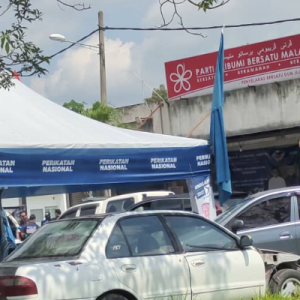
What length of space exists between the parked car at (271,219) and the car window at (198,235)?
91.4 inches

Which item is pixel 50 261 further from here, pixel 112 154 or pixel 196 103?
pixel 196 103

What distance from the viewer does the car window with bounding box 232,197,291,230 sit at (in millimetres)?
10867

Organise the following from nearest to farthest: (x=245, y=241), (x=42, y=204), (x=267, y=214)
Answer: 1. (x=245, y=241)
2. (x=267, y=214)
3. (x=42, y=204)

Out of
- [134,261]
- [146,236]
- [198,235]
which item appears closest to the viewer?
[134,261]

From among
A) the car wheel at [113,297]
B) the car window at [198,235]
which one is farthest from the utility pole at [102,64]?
the car wheel at [113,297]

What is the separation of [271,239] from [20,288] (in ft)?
17.2

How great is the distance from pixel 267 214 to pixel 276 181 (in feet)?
34.5

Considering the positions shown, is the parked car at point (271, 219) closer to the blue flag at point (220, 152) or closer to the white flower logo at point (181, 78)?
the blue flag at point (220, 152)

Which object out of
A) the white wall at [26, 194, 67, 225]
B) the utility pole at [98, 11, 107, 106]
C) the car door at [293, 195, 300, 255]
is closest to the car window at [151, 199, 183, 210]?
the car door at [293, 195, 300, 255]

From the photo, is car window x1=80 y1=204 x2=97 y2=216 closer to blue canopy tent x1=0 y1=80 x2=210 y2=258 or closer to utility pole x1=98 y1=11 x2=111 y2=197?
blue canopy tent x1=0 y1=80 x2=210 y2=258

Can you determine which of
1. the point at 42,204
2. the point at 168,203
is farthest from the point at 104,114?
the point at 42,204

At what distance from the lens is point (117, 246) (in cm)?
708

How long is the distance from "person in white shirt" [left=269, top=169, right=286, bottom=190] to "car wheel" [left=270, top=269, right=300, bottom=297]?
12.9 m

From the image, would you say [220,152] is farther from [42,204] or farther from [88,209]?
[42,204]
